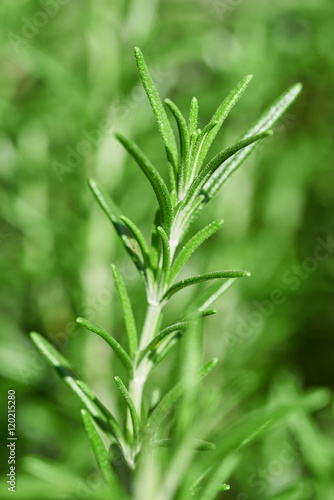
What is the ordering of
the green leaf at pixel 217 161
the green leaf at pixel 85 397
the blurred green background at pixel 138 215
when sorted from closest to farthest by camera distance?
the green leaf at pixel 217 161 → the green leaf at pixel 85 397 → the blurred green background at pixel 138 215

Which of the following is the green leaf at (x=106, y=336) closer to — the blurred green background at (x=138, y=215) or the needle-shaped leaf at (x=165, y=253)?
the needle-shaped leaf at (x=165, y=253)

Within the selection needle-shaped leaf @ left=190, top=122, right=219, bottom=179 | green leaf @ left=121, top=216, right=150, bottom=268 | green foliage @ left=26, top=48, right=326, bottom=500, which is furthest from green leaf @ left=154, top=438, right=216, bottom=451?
needle-shaped leaf @ left=190, top=122, right=219, bottom=179

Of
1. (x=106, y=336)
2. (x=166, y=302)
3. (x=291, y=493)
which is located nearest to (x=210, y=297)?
(x=166, y=302)

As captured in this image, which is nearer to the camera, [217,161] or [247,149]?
[217,161]

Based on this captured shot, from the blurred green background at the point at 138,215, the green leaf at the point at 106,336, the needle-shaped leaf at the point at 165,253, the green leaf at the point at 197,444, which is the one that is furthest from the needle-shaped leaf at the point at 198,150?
the blurred green background at the point at 138,215

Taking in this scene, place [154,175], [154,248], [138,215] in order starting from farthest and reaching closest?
[138,215]
[154,248]
[154,175]

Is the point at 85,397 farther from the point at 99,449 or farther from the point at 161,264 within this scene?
the point at 161,264

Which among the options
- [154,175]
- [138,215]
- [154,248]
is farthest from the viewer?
[138,215]

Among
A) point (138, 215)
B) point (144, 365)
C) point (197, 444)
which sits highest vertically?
point (138, 215)

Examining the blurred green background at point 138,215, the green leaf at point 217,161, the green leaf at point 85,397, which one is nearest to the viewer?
the green leaf at point 217,161
